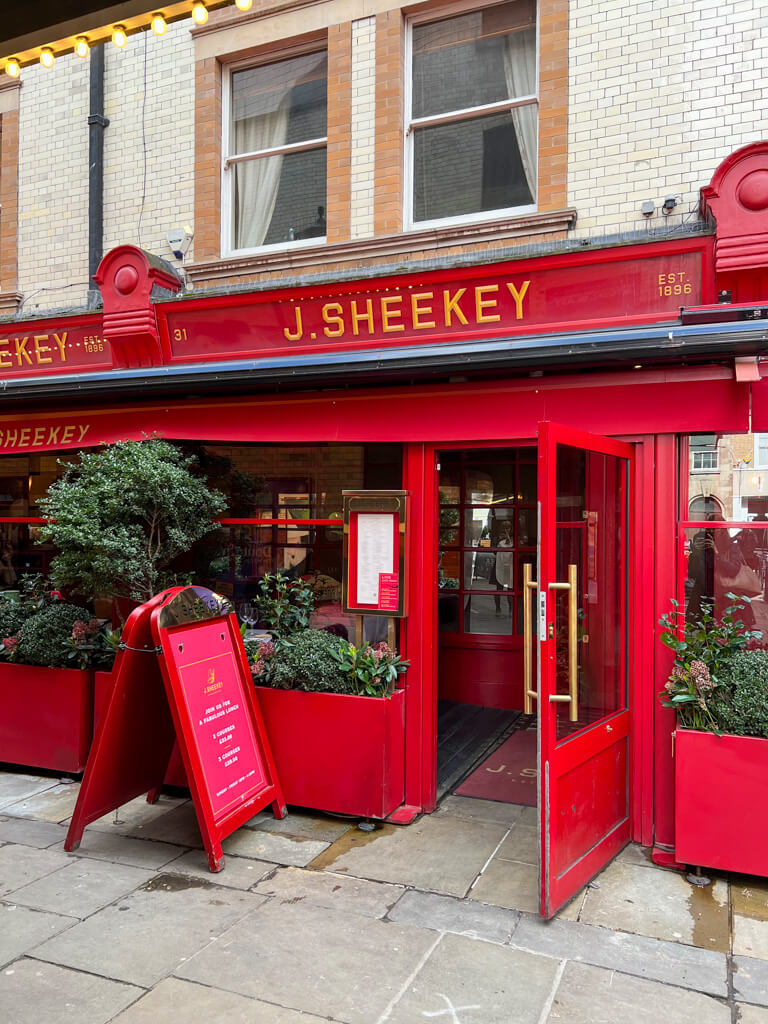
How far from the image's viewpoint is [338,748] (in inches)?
200

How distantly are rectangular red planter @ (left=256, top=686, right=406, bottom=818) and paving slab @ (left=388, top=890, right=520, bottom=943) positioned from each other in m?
0.97

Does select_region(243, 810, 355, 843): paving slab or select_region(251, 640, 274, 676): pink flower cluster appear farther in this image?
select_region(251, 640, 274, 676): pink flower cluster

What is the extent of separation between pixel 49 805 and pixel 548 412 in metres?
4.51

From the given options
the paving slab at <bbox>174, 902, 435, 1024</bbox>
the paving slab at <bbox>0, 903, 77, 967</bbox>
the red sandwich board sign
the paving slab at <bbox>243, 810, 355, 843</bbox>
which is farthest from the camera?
the paving slab at <bbox>243, 810, 355, 843</bbox>

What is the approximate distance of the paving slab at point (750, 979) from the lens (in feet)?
10.6

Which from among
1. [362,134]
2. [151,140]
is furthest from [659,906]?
[151,140]

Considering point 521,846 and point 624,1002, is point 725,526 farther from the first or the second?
point 624,1002

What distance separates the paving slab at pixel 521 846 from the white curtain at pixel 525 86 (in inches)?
187

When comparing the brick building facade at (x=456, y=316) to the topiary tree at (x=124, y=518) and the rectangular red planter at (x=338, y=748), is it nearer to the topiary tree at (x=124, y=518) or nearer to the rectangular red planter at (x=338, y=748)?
the rectangular red planter at (x=338, y=748)

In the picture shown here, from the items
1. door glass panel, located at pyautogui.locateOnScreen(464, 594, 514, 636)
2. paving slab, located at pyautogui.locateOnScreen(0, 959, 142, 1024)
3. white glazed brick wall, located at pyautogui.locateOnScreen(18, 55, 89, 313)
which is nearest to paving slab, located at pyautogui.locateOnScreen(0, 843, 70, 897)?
paving slab, located at pyautogui.locateOnScreen(0, 959, 142, 1024)

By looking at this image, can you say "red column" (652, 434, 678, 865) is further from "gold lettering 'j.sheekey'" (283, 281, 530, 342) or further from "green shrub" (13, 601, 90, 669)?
"green shrub" (13, 601, 90, 669)

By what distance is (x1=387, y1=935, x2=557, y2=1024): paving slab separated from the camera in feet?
10.2

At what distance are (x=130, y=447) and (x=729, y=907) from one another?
4755mm

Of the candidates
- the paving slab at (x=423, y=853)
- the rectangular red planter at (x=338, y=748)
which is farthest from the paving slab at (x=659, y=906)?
the rectangular red planter at (x=338, y=748)
